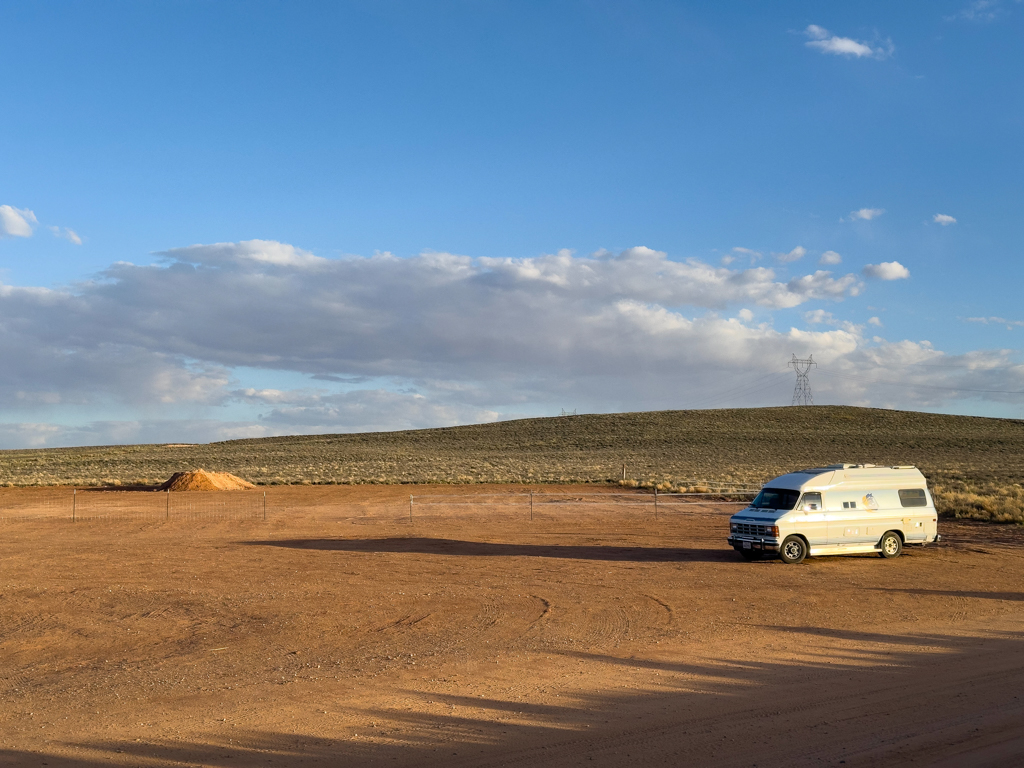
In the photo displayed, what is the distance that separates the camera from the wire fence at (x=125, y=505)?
33.5 meters

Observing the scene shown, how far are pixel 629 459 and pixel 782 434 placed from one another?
1336 inches

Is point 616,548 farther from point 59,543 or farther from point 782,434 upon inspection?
point 782,434

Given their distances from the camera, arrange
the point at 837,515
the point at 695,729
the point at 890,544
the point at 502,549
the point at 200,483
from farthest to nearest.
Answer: the point at 200,483 → the point at 502,549 → the point at 890,544 → the point at 837,515 → the point at 695,729

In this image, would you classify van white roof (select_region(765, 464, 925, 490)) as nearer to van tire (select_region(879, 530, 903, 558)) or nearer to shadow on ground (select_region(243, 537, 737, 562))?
van tire (select_region(879, 530, 903, 558))

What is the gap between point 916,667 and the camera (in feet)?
34.9

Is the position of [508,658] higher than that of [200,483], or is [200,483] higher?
[200,483]

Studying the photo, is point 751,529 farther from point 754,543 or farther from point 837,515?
point 837,515

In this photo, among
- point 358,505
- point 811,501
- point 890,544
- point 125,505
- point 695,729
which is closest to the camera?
point 695,729

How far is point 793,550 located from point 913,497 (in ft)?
13.4

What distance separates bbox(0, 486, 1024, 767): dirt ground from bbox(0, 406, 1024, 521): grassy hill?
18.0 meters

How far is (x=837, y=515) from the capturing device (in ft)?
68.5

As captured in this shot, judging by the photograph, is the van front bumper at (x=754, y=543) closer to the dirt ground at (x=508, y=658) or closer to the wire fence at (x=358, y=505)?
the dirt ground at (x=508, y=658)

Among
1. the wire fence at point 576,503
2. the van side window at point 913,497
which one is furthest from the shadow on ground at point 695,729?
the wire fence at point 576,503

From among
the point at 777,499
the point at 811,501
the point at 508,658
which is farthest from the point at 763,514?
the point at 508,658
